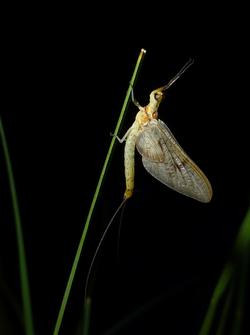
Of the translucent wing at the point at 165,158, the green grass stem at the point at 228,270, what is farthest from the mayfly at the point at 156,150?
the green grass stem at the point at 228,270

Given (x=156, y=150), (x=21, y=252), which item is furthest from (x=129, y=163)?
(x=21, y=252)

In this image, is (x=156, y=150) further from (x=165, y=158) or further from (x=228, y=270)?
(x=228, y=270)

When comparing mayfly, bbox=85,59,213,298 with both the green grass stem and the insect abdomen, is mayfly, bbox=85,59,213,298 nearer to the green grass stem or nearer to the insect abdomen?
the insect abdomen

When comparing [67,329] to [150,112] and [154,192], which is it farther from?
[150,112]

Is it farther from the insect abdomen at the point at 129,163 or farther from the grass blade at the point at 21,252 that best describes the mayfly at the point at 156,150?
the grass blade at the point at 21,252

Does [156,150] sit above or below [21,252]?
above

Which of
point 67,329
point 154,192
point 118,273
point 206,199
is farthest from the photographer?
point 154,192

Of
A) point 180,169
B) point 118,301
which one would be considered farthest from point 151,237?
point 180,169
